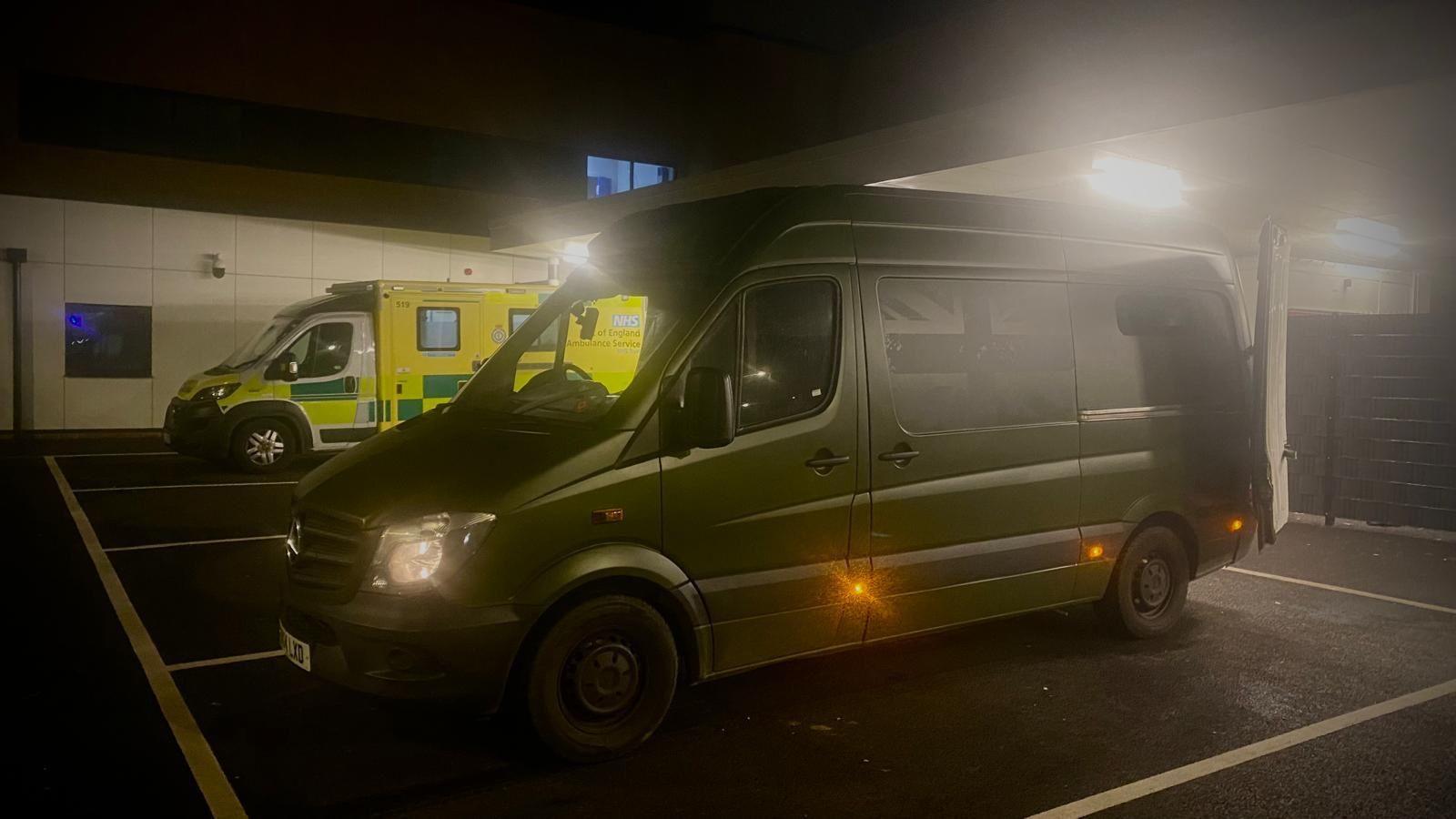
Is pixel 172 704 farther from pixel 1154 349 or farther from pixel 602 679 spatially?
pixel 1154 349

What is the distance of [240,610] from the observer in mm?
7098

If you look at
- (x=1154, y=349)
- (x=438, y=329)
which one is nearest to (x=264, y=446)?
(x=438, y=329)

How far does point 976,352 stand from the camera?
5.72m

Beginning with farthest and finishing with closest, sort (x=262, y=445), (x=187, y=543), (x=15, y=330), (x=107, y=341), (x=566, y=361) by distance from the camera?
(x=107, y=341)
(x=15, y=330)
(x=262, y=445)
(x=187, y=543)
(x=566, y=361)

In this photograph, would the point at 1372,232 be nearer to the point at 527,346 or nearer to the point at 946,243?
the point at 946,243

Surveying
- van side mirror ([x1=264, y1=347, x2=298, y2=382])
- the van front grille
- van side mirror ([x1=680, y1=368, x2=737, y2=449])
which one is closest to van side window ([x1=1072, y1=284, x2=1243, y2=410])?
van side mirror ([x1=680, y1=368, x2=737, y2=449])

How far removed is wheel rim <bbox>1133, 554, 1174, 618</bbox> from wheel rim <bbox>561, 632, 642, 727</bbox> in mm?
3375

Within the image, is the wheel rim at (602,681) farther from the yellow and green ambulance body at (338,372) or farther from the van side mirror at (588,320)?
the yellow and green ambulance body at (338,372)

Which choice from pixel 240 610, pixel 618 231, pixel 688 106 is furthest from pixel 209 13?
pixel 618 231

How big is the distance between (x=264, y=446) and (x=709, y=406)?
1063 cm

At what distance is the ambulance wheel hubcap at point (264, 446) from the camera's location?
1346 cm

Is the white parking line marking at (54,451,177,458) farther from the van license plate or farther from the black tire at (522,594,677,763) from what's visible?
the black tire at (522,594,677,763)

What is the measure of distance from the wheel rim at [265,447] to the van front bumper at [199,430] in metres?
0.29

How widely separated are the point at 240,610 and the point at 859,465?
436 centimetres
